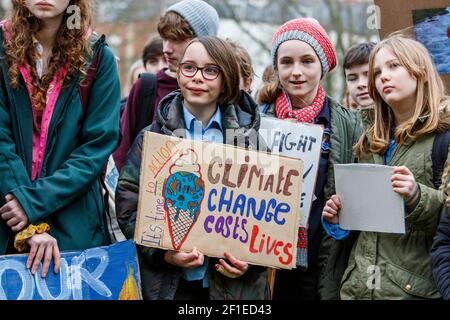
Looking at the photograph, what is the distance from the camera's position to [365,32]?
19.3m

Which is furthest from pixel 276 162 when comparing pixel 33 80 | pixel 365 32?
pixel 365 32

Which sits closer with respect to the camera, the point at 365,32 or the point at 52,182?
the point at 52,182

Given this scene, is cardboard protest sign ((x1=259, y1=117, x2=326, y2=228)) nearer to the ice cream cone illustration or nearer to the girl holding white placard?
the girl holding white placard

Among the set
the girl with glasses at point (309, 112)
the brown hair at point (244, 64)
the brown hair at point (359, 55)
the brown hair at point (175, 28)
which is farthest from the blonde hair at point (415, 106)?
the brown hair at point (175, 28)

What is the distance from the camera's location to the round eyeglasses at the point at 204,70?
200 inches

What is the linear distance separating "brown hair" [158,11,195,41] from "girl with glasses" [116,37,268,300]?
0.93m

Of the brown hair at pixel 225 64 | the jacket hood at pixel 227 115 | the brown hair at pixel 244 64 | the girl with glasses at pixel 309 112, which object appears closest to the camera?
the jacket hood at pixel 227 115

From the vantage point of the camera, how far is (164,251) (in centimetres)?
483

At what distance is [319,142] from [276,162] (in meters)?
0.52

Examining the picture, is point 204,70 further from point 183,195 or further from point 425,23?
point 425,23

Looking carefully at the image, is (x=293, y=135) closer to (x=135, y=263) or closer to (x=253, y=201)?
(x=253, y=201)

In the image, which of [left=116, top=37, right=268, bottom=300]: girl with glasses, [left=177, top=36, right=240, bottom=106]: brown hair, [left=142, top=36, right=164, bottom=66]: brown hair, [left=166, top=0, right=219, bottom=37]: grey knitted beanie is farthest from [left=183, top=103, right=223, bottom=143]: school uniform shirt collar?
[left=142, top=36, right=164, bottom=66]: brown hair

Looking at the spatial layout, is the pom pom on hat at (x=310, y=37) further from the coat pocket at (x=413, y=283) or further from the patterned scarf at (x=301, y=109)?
the coat pocket at (x=413, y=283)

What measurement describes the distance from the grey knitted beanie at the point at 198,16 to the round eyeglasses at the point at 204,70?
1.03m
